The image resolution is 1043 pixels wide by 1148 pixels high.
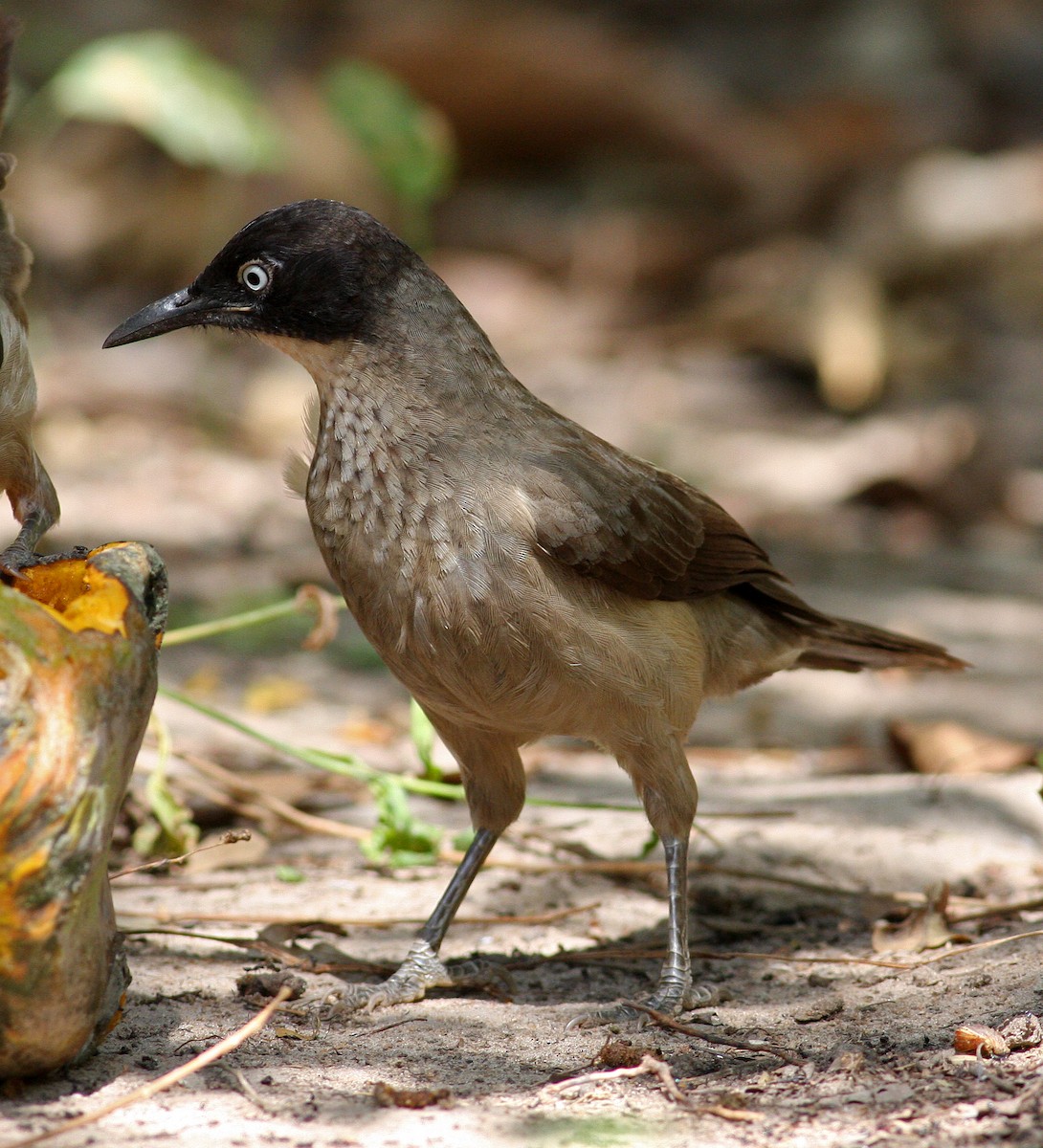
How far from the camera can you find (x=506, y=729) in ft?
12.7

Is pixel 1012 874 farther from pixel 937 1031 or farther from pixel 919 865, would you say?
pixel 937 1031

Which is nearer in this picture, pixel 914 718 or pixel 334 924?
pixel 334 924

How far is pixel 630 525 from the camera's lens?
13.0 ft

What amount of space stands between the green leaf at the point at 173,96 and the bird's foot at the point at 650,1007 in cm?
582

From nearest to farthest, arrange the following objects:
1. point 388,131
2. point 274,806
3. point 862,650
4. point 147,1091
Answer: point 147,1091 → point 862,650 → point 274,806 → point 388,131

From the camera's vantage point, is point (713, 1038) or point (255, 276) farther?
point (255, 276)

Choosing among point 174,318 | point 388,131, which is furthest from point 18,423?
point 388,131

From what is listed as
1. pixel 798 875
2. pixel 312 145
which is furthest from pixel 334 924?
pixel 312 145

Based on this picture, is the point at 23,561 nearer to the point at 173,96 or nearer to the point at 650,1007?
the point at 650,1007

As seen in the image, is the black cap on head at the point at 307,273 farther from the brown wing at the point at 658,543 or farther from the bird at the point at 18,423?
the brown wing at the point at 658,543

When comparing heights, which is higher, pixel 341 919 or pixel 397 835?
pixel 397 835

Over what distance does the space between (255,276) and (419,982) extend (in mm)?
1864

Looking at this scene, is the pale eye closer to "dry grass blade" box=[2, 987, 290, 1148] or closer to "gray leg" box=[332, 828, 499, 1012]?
"gray leg" box=[332, 828, 499, 1012]

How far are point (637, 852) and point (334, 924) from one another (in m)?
1.18
